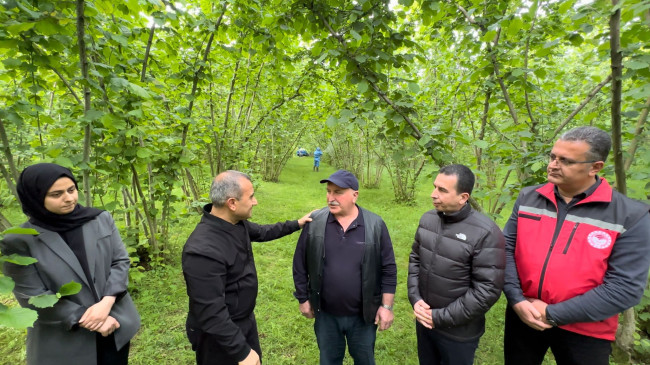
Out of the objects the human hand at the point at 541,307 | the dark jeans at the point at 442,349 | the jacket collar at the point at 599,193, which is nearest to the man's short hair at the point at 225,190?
the dark jeans at the point at 442,349

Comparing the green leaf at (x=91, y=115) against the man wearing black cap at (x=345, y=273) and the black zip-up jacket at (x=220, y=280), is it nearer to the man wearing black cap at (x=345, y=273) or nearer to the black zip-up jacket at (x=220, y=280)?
the black zip-up jacket at (x=220, y=280)

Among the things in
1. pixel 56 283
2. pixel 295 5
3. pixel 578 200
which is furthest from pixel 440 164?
pixel 56 283

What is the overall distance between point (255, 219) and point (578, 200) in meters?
7.10

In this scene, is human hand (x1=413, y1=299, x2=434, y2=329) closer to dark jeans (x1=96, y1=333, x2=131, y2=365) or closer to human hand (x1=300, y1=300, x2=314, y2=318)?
human hand (x1=300, y1=300, x2=314, y2=318)

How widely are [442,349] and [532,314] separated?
67 cm

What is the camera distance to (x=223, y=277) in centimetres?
180

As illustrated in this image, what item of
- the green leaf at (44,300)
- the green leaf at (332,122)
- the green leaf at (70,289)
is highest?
the green leaf at (332,122)

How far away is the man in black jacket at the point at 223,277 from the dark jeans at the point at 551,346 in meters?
1.82

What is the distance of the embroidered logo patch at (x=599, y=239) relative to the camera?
1.63m

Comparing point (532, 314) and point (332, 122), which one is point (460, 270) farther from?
point (332, 122)

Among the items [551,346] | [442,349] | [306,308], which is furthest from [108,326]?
[551,346]

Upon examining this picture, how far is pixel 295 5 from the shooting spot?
2271 millimetres

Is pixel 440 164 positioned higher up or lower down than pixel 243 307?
higher up

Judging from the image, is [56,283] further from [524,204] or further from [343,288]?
[524,204]
